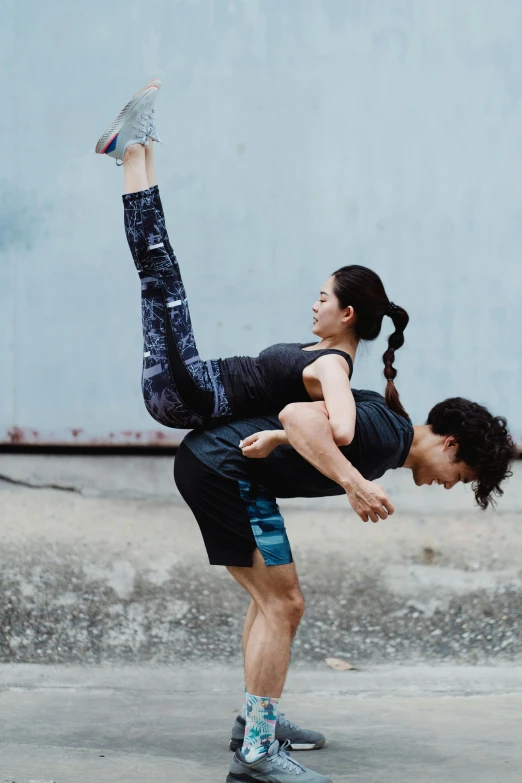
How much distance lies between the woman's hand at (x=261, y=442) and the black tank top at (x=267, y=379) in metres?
0.19

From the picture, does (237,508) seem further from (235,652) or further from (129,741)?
(235,652)

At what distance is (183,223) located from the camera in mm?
4543

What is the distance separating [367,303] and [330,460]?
556mm

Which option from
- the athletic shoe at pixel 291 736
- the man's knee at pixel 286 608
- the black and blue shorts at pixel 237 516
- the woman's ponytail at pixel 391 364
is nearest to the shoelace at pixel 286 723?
the athletic shoe at pixel 291 736

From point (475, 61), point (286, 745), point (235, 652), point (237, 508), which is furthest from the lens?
point (475, 61)

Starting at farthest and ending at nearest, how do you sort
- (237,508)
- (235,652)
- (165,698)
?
(235,652)
(165,698)
(237,508)

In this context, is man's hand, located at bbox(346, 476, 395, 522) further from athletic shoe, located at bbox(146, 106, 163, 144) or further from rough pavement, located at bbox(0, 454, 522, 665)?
rough pavement, located at bbox(0, 454, 522, 665)

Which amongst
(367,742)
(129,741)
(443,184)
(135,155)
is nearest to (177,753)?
(129,741)

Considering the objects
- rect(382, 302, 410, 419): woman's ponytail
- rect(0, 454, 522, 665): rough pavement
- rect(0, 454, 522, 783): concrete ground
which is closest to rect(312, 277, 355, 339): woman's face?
rect(382, 302, 410, 419): woman's ponytail

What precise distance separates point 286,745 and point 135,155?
180 centimetres

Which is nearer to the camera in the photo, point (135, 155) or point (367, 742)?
point (135, 155)

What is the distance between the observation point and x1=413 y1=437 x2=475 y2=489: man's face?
9.68 feet

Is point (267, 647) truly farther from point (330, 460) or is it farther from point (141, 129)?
point (141, 129)

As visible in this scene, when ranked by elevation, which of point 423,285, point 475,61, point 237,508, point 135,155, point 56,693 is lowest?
point 56,693
